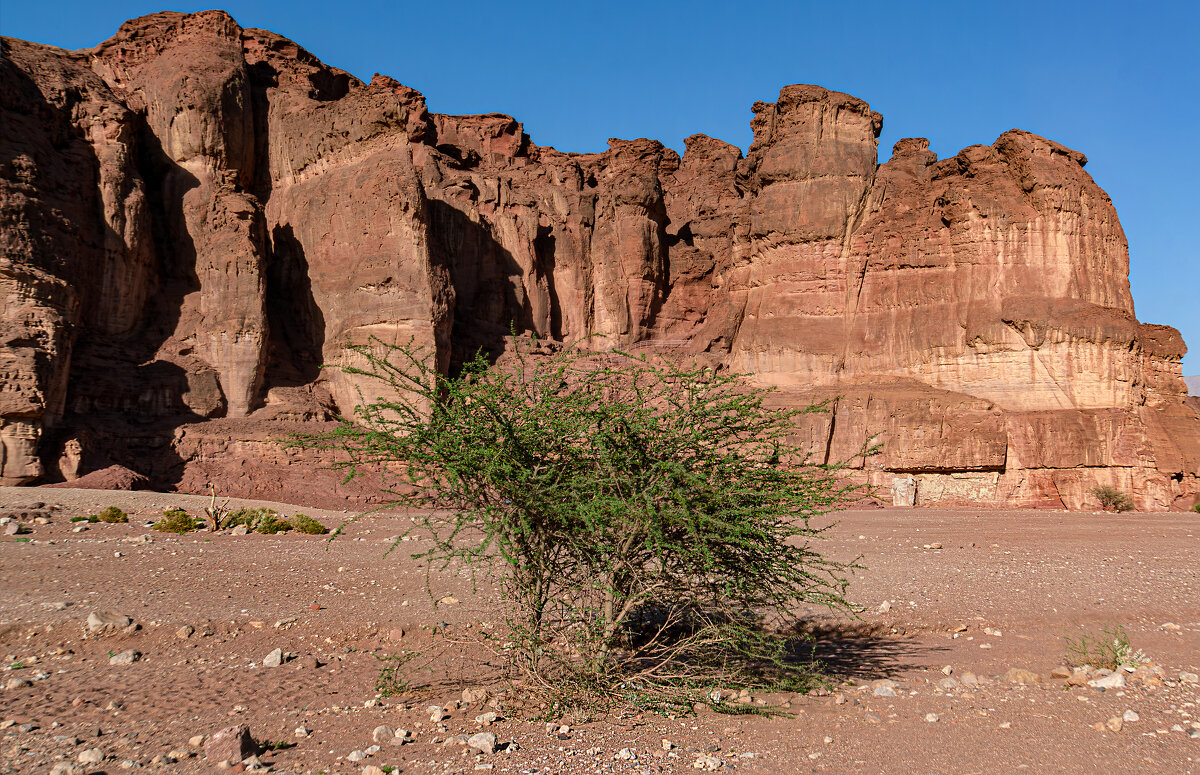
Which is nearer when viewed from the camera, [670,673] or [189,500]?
[670,673]

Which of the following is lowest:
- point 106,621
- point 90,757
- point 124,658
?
point 124,658

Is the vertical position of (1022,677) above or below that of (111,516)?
above

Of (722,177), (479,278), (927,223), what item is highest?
(722,177)

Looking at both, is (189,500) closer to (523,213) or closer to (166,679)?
(166,679)

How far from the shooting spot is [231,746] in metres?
5.41

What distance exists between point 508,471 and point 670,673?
247 cm

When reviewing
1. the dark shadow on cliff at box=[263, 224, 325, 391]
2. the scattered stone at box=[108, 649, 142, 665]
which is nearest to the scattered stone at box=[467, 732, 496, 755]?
the scattered stone at box=[108, 649, 142, 665]

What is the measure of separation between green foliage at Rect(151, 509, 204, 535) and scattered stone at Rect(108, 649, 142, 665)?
33.1 feet

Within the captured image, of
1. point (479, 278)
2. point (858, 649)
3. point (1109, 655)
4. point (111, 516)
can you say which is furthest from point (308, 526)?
point (479, 278)

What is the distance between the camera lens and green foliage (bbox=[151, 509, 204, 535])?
17422 mm

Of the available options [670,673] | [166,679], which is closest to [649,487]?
[670,673]

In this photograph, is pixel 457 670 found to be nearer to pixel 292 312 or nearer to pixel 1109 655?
pixel 1109 655

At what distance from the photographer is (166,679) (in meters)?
7.47

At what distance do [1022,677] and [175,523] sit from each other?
1746cm
